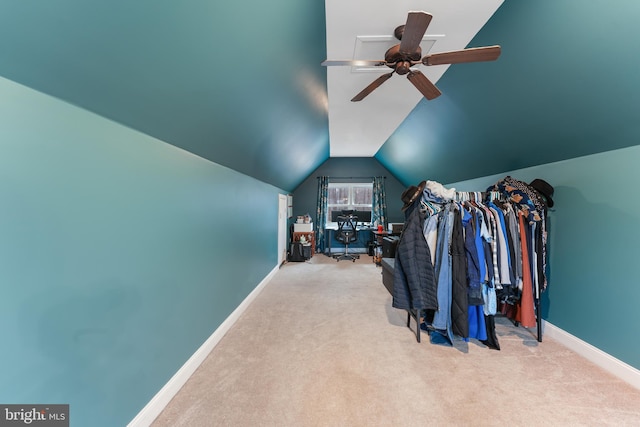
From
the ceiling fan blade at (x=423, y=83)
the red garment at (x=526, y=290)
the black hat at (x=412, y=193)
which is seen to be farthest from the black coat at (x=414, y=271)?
the ceiling fan blade at (x=423, y=83)

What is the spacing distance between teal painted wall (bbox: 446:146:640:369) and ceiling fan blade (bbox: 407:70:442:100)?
142 cm

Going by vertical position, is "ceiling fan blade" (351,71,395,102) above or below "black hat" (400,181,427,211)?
above

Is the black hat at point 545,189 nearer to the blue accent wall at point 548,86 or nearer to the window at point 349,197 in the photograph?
the blue accent wall at point 548,86

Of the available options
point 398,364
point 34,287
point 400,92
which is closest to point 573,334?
point 398,364

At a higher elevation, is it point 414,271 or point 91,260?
point 91,260

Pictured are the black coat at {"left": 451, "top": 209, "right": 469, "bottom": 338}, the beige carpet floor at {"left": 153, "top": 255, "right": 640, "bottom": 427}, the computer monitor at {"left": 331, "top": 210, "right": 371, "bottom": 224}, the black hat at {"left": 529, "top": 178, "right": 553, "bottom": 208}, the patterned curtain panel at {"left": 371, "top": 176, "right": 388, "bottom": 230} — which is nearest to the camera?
the beige carpet floor at {"left": 153, "top": 255, "right": 640, "bottom": 427}

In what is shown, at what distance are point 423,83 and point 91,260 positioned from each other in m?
2.43

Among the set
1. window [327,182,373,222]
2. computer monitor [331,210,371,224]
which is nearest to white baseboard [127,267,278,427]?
computer monitor [331,210,371,224]

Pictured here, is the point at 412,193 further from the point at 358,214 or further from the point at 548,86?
the point at 358,214

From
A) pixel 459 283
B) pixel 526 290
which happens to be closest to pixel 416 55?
pixel 459 283

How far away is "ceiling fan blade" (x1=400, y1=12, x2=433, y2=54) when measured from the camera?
3.95 feet

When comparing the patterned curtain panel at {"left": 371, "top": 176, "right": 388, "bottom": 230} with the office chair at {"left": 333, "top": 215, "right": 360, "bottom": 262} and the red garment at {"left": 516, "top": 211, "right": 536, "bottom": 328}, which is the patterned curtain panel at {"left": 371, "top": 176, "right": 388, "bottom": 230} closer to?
the office chair at {"left": 333, "top": 215, "right": 360, "bottom": 262}

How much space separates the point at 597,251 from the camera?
1.83 metres

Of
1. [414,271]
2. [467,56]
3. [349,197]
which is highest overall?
[467,56]
